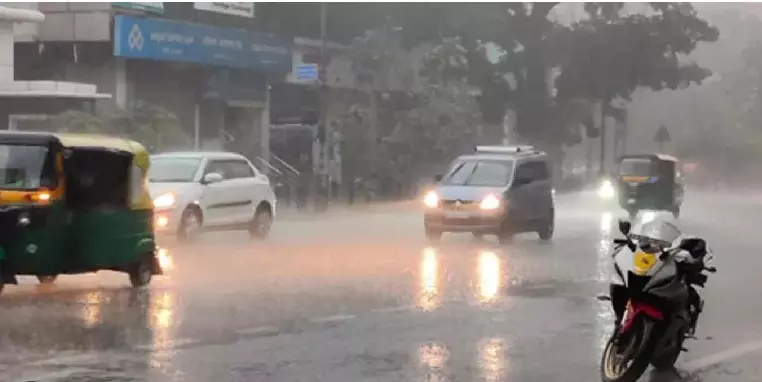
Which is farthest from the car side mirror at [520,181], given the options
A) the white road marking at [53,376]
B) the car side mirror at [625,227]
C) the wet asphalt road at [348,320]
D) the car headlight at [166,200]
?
the white road marking at [53,376]

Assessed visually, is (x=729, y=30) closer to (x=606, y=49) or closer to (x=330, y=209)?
(x=606, y=49)

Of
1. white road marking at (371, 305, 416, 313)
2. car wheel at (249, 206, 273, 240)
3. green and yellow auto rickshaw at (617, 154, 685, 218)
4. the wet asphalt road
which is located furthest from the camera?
green and yellow auto rickshaw at (617, 154, 685, 218)

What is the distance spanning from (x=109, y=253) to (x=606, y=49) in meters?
45.9

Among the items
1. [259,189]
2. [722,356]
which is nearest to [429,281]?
[722,356]

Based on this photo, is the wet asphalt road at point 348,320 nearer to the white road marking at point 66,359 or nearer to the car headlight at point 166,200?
the white road marking at point 66,359

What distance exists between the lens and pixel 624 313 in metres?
9.66

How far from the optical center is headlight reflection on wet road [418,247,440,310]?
14734 millimetres

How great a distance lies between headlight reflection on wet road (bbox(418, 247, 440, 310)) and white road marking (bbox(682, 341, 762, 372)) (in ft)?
12.1

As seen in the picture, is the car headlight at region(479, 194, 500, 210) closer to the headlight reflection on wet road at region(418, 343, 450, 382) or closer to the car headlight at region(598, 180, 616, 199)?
the headlight reflection on wet road at region(418, 343, 450, 382)

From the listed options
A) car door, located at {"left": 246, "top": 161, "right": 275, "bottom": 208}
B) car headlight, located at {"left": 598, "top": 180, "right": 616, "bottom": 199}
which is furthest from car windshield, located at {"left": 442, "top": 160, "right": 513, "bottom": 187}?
car headlight, located at {"left": 598, "top": 180, "right": 616, "bottom": 199}

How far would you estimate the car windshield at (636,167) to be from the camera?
37438 millimetres

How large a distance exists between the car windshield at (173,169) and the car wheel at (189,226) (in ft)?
2.33

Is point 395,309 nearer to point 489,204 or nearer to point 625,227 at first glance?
point 625,227

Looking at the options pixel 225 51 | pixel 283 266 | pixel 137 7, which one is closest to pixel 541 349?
pixel 283 266
